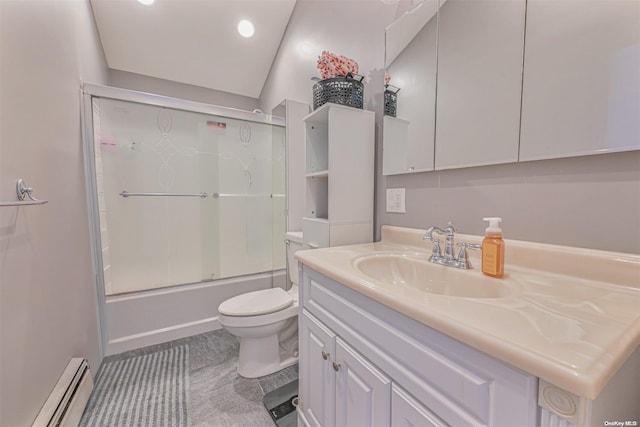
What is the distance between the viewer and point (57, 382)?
43.7 inches

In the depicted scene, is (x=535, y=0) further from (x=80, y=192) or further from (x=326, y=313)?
(x=80, y=192)

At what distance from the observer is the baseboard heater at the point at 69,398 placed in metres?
0.97

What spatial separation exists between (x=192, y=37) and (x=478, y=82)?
2447 mm

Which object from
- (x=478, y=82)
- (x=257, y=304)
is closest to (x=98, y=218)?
(x=257, y=304)

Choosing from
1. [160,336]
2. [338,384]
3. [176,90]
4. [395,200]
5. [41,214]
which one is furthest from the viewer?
[176,90]

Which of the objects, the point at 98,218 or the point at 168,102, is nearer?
the point at 98,218

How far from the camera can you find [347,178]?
4.26 ft

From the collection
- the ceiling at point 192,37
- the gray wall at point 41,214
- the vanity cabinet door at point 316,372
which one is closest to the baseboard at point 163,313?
the gray wall at point 41,214

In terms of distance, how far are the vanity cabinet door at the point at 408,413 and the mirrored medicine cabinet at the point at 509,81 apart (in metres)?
0.76

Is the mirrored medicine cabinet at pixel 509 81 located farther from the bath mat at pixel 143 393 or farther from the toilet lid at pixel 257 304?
the bath mat at pixel 143 393

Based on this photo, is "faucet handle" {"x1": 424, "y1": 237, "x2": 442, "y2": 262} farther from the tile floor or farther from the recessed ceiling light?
the recessed ceiling light

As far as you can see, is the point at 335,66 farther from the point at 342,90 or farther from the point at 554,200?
the point at 554,200

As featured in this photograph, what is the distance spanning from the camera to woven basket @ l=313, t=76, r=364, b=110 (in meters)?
1.30

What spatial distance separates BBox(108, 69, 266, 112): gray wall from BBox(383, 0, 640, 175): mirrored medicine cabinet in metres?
2.17
